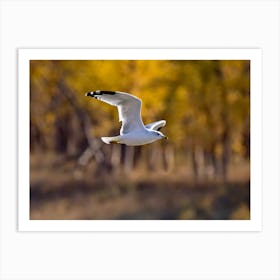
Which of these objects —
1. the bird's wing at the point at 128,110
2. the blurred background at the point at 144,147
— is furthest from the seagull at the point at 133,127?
the blurred background at the point at 144,147

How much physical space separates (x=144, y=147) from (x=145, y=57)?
195 inches

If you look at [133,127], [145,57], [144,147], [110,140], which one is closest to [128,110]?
[133,127]

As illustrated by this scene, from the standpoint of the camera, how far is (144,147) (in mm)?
10102

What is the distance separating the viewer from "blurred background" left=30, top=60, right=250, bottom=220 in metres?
8.21

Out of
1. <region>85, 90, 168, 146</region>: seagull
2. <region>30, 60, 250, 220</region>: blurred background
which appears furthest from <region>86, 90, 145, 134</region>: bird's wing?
<region>30, 60, 250, 220</region>: blurred background

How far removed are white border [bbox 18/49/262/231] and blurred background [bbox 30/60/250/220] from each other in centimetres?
215

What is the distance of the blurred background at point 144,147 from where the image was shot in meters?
8.21

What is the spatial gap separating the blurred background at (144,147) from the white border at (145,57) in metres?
2.15

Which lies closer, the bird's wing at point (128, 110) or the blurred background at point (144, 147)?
the bird's wing at point (128, 110)

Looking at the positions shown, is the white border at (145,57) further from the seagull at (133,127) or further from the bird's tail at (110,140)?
the bird's tail at (110,140)

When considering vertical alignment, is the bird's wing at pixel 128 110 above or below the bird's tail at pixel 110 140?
above

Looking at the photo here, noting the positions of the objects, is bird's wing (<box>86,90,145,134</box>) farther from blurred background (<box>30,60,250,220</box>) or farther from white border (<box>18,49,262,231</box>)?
blurred background (<box>30,60,250,220</box>)
